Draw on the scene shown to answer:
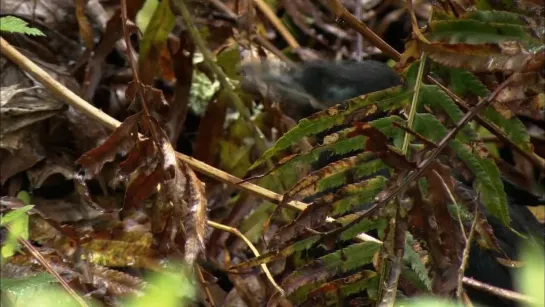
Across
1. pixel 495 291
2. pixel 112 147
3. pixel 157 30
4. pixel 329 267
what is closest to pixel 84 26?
pixel 157 30

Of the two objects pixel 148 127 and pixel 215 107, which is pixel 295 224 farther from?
pixel 215 107

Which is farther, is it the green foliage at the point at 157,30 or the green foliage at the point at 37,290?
the green foliage at the point at 157,30

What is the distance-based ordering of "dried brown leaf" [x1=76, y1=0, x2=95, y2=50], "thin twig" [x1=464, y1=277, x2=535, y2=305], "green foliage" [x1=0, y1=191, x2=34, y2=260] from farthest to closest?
"dried brown leaf" [x1=76, y1=0, x2=95, y2=50], "thin twig" [x1=464, y1=277, x2=535, y2=305], "green foliage" [x1=0, y1=191, x2=34, y2=260]

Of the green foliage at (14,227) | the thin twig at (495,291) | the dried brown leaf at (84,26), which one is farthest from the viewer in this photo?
the dried brown leaf at (84,26)

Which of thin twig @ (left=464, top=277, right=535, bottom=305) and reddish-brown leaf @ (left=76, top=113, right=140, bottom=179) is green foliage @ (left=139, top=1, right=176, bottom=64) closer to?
reddish-brown leaf @ (left=76, top=113, right=140, bottom=179)

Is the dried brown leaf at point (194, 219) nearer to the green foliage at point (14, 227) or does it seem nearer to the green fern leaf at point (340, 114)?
the green fern leaf at point (340, 114)

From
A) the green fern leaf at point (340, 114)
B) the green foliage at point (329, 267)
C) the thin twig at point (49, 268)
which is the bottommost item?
the thin twig at point (49, 268)

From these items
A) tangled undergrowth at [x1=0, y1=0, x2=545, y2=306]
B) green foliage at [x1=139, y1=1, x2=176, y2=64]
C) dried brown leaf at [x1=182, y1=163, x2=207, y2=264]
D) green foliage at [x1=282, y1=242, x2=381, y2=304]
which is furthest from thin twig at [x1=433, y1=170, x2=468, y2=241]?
green foliage at [x1=139, y1=1, x2=176, y2=64]

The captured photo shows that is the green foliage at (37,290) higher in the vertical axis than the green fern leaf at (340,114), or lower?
lower

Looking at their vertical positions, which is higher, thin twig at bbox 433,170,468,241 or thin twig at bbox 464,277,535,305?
thin twig at bbox 433,170,468,241

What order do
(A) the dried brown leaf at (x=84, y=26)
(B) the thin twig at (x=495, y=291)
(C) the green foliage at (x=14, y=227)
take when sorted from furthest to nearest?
(A) the dried brown leaf at (x=84, y=26)
(B) the thin twig at (x=495, y=291)
(C) the green foliage at (x=14, y=227)

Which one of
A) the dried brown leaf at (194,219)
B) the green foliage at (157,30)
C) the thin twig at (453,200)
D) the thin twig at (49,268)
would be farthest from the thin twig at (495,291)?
the green foliage at (157,30)

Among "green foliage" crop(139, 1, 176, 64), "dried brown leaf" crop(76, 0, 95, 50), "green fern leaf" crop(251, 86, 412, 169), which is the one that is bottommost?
"green fern leaf" crop(251, 86, 412, 169)
